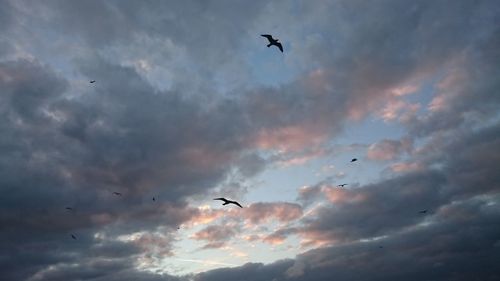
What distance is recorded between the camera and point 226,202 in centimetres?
3862

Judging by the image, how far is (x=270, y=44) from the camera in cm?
4019

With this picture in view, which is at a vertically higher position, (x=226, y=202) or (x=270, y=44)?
(x=270, y=44)

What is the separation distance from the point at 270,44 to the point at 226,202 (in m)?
15.2
